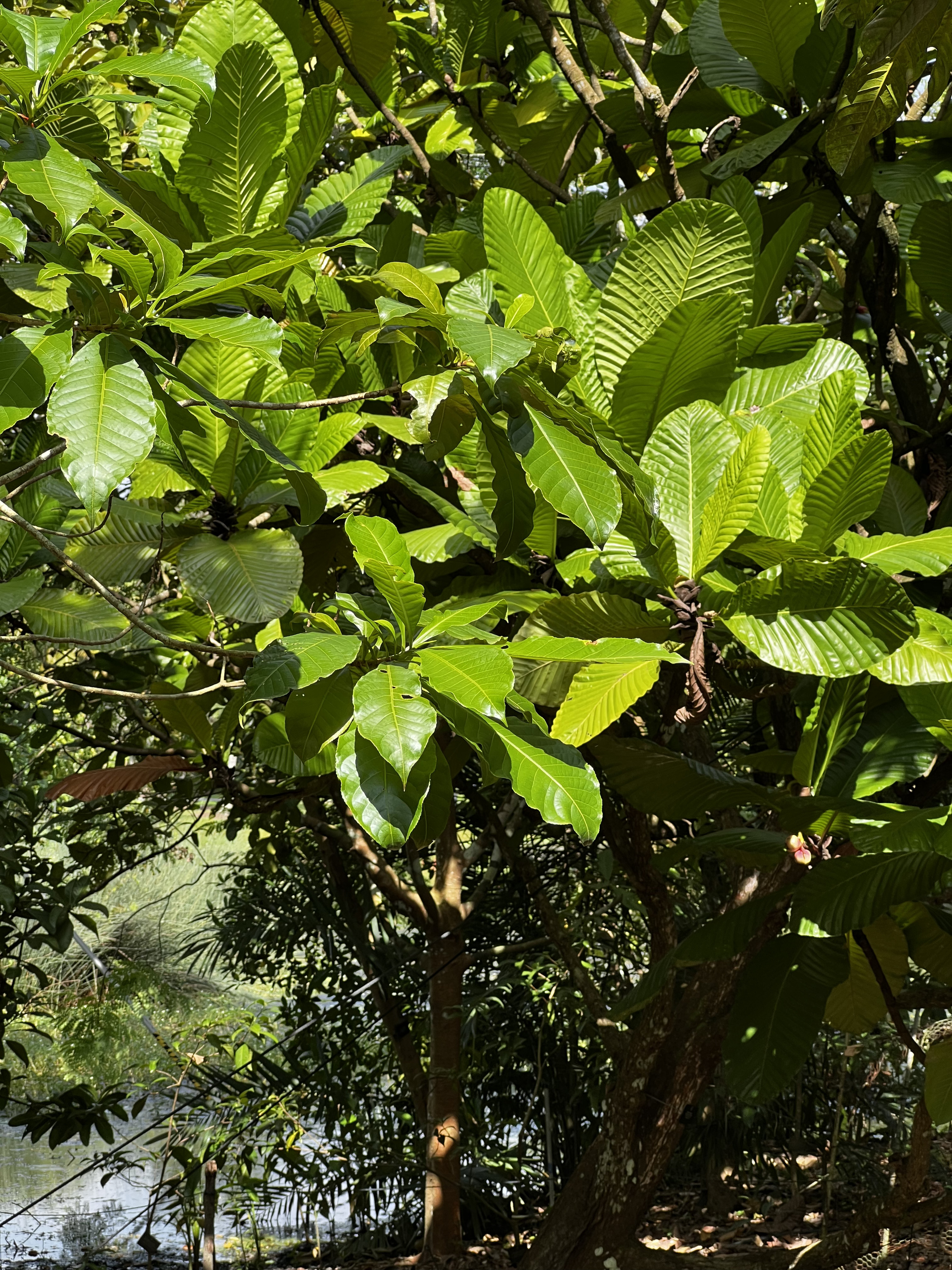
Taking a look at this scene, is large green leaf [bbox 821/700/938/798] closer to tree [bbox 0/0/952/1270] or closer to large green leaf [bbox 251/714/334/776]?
tree [bbox 0/0/952/1270]

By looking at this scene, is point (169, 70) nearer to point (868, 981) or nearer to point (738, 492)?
point (738, 492)

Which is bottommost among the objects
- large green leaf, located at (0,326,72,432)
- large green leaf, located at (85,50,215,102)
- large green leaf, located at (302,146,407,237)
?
large green leaf, located at (0,326,72,432)

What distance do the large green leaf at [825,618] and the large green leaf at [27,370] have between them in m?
0.52

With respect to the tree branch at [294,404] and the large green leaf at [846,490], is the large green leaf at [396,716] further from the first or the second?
the large green leaf at [846,490]

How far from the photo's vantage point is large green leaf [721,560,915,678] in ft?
2.53

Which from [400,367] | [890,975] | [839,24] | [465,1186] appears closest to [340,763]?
[400,367]

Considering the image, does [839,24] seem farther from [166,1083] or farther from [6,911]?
[166,1083]

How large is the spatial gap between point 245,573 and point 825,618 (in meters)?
0.50

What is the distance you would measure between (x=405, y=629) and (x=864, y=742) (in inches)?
20.0

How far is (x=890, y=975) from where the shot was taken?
124cm

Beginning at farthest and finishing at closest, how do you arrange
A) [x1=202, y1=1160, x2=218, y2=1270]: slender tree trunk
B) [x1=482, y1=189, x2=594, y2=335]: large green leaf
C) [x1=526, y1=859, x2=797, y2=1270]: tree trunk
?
[x1=202, y1=1160, x2=218, y2=1270]: slender tree trunk < [x1=526, y1=859, x2=797, y2=1270]: tree trunk < [x1=482, y1=189, x2=594, y2=335]: large green leaf

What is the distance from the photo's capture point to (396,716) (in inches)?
28.7

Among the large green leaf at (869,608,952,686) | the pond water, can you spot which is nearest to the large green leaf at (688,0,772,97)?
the large green leaf at (869,608,952,686)

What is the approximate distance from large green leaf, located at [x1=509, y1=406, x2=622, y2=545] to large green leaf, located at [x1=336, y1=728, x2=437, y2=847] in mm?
202
